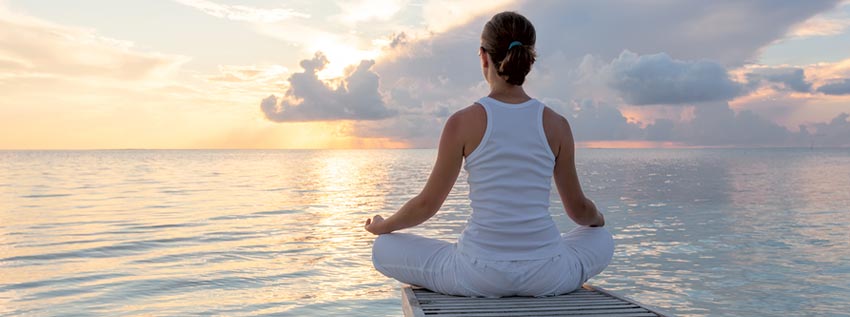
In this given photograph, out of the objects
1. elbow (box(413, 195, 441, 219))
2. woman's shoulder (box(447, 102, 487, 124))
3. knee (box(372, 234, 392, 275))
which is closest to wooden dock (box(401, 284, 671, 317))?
knee (box(372, 234, 392, 275))

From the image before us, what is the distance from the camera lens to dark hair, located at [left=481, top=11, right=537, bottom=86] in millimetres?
3742

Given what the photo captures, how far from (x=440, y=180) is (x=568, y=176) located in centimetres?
83

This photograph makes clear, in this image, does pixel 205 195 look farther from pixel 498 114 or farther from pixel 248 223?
pixel 498 114

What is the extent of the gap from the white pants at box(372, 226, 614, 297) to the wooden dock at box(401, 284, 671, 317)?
7cm

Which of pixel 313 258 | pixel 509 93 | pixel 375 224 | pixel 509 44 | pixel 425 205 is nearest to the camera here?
pixel 509 44

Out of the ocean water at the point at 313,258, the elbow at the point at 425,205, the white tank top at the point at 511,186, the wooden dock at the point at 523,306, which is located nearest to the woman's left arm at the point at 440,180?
the elbow at the point at 425,205

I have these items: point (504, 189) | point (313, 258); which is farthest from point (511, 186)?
point (313, 258)

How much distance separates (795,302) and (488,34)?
7278 millimetres

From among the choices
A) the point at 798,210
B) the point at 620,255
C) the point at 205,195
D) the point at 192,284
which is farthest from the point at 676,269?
the point at 205,195

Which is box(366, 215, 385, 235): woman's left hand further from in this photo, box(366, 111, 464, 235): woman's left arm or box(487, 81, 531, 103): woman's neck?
box(487, 81, 531, 103): woman's neck

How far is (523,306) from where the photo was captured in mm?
4094

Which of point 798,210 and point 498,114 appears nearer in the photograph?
point 498,114

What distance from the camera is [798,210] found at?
2123cm

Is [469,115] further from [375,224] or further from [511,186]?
[375,224]
